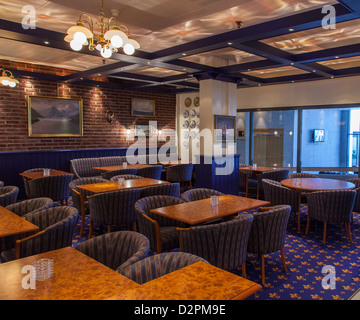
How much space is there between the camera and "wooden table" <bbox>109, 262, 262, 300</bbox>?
1.51 meters

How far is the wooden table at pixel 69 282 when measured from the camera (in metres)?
1.58

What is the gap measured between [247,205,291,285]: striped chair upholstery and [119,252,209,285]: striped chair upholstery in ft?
4.80

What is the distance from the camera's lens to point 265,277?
141 inches

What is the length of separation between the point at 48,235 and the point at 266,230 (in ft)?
6.92

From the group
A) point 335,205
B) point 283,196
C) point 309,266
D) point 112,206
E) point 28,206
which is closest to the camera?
point 28,206

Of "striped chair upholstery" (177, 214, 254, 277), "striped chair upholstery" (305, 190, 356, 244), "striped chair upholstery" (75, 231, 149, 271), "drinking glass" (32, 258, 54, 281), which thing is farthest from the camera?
"striped chair upholstery" (305, 190, 356, 244)

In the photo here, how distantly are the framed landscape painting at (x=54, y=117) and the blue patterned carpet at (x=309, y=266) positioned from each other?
3854 millimetres

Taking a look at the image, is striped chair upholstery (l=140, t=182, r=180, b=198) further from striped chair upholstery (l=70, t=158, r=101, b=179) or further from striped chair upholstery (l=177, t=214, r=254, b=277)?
striped chair upholstery (l=70, t=158, r=101, b=179)

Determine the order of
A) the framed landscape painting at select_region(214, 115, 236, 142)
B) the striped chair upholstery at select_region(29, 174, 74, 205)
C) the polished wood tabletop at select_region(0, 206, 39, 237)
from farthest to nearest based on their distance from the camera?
Result: the framed landscape painting at select_region(214, 115, 236, 142) < the striped chair upholstery at select_region(29, 174, 74, 205) < the polished wood tabletop at select_region(0, 206, 39, 237)

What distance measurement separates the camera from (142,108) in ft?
33.9

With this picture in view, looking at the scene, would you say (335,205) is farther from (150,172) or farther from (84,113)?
(84,113)

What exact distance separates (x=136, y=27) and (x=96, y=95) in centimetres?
451

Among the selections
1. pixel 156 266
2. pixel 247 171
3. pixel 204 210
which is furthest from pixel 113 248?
pixel 247 171

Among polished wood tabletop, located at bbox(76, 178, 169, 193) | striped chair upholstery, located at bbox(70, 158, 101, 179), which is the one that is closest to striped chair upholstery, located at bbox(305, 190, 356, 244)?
polished wood tabletop, located at bbox(76, 178, 169, 193)
